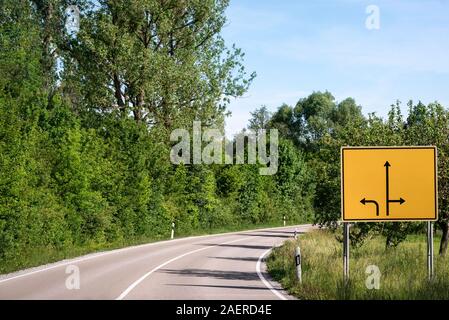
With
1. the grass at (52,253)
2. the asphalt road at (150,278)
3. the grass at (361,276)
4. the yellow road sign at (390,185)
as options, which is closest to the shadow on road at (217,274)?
the asphalt road at (150,278)

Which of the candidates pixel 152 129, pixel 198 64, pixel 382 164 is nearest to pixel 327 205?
pixel 382 164

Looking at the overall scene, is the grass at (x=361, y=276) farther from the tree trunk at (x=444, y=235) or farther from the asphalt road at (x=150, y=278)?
the tree trunk at (x=444, y=235)

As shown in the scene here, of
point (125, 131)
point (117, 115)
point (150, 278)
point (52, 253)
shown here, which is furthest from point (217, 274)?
point (117, 115)

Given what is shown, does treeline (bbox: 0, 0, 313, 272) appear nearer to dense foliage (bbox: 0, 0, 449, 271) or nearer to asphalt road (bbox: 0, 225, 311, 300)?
dense foliage (bbox: 0, 0, 449, 271)

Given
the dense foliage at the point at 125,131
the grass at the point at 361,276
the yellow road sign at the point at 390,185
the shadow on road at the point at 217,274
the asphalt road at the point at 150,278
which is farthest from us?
the dense foliage at the point at 125,131

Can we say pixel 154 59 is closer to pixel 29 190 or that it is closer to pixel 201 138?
pixel 201 138

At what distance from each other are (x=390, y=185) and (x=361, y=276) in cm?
260

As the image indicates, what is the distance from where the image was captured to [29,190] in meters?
22.2

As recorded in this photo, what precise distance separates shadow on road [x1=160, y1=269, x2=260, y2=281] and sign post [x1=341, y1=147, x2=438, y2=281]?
13.9ft

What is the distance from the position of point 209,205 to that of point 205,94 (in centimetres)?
882

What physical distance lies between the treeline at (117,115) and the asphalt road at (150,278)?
2.85 metres

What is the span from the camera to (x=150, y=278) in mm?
18125

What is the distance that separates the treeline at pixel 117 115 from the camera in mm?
26516

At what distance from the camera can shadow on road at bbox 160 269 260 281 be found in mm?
18922
